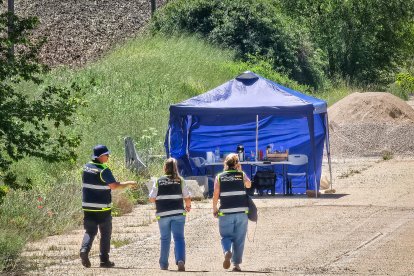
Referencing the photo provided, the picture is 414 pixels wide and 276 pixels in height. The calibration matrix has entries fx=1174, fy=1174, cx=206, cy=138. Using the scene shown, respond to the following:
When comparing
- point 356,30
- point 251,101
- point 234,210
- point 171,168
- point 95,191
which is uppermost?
point 171,168

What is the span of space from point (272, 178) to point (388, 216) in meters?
4.90

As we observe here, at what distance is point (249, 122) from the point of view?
2795 cm

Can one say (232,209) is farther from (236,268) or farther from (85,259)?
(85,259)

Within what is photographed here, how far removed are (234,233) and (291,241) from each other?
3.22 metres

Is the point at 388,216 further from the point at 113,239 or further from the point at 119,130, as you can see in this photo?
the point at 119,130

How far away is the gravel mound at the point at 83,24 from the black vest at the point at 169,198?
29.7m

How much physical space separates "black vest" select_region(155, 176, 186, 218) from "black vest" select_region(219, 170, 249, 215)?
0.55 meters

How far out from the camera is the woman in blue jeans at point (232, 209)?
1523 centimetres

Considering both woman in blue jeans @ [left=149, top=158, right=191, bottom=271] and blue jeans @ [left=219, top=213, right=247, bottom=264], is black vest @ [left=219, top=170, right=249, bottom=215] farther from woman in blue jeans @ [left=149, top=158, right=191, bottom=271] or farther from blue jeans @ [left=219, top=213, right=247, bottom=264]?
woman in blue jeans @ [left=149, top=158, right=191, bottom=271]

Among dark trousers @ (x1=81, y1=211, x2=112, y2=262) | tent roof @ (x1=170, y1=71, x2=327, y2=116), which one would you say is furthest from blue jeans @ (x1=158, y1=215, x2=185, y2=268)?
tent roof @ (x1=170, y1=71, x2=327, y2=116)

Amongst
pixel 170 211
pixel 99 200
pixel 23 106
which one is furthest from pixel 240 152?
pixel 23 106

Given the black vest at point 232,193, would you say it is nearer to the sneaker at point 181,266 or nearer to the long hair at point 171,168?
the long hair at point 171,168

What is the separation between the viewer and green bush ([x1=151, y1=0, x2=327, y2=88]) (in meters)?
49.5

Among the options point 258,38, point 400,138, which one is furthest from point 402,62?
point 400,138
